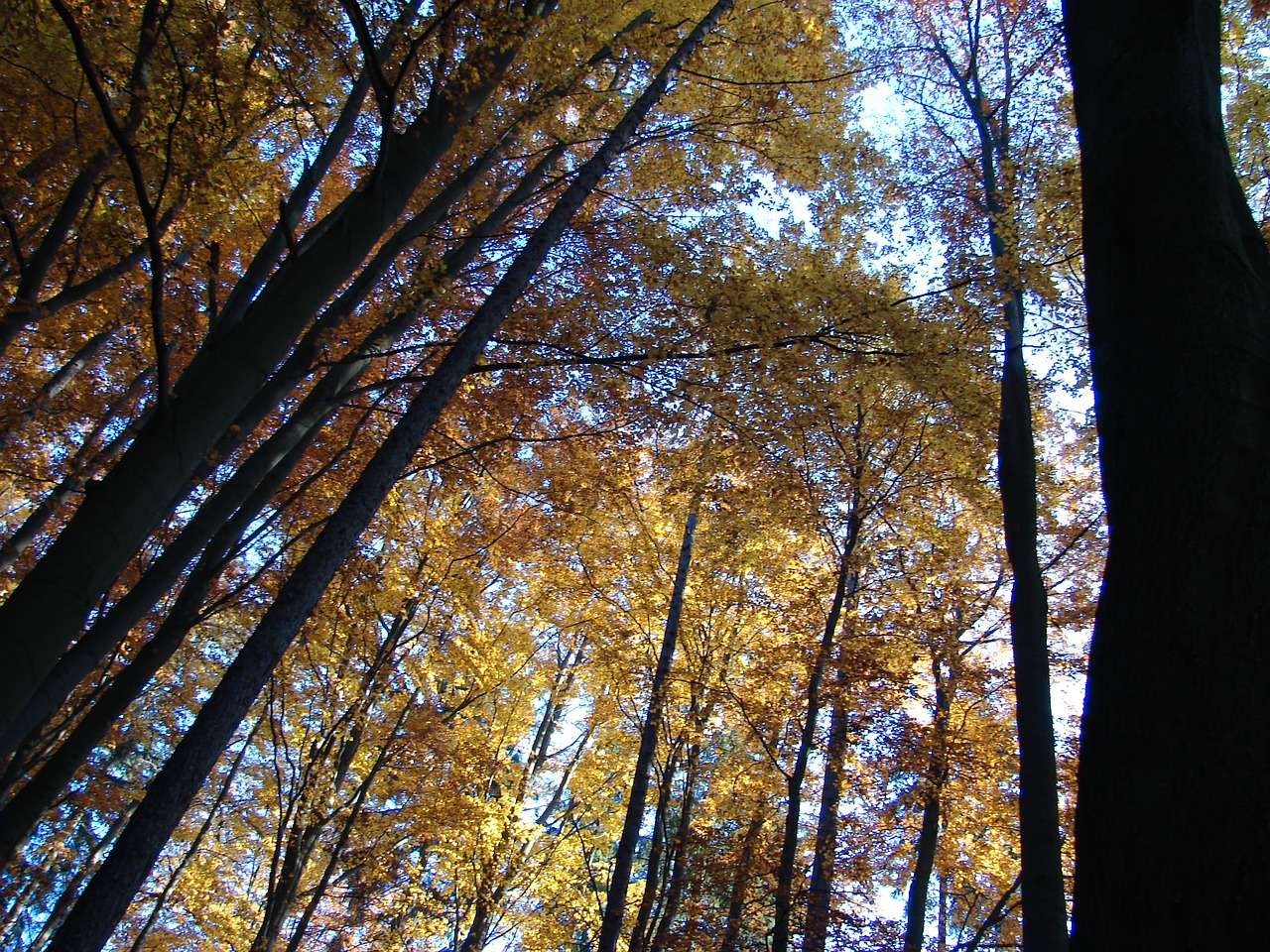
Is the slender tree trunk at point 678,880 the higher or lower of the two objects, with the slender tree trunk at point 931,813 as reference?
lower

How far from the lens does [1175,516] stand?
1.48 metres

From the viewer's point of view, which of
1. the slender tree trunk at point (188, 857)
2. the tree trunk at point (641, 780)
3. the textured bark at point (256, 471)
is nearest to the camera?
the textured bark at point (256, 471)

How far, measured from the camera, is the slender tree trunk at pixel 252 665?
2.81 m

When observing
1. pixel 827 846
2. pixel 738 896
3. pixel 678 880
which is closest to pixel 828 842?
pixel 827 846

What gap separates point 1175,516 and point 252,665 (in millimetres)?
3364

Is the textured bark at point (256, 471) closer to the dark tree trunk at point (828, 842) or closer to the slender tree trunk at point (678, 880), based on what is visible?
the dark tree trunk at point (828, 842)

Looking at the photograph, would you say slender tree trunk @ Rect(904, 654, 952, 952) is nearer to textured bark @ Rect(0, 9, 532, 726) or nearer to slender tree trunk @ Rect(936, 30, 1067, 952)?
slender tree trunk @ Rect(936, 30, 1067, 952)

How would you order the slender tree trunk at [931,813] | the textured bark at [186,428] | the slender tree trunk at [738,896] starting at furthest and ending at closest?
the slender tree trunk at [931,813]
the slender tree trunk at [738,896]
the textured bark at [186,428]

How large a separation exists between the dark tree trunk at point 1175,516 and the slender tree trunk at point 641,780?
213 inches

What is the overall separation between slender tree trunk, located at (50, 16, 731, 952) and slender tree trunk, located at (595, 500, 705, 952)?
3663 millimetres

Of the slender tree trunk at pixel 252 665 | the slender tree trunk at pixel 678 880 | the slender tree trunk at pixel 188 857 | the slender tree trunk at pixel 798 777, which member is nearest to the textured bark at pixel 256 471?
the slender tree trunk at pixel 252 665

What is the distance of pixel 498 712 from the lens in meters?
9.94

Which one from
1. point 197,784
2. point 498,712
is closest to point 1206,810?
point 197,784

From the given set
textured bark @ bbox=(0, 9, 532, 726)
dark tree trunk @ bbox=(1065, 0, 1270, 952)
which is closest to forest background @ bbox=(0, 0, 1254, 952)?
textured bark @ bbox=(0, 9, 532, 726)
